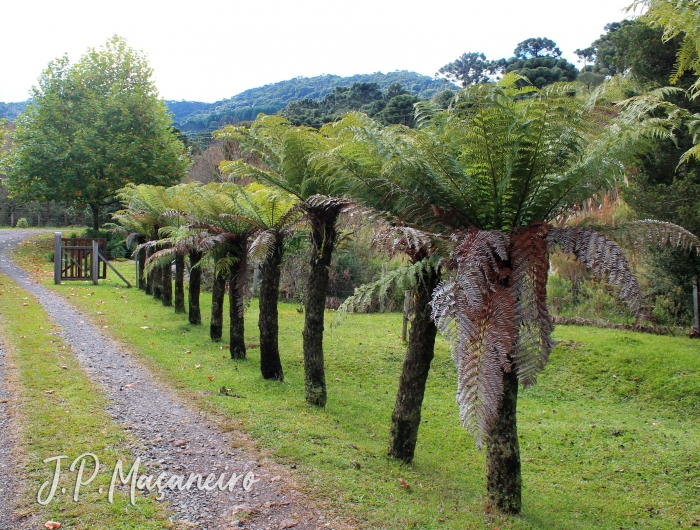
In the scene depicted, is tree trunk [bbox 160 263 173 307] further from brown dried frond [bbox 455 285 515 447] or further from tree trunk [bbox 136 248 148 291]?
brown dried frond [bbox 455 285 515 447]

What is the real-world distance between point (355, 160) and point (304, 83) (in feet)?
281

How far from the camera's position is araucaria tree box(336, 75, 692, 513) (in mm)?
3422

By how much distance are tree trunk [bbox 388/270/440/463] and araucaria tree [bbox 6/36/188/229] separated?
2089 centimetres

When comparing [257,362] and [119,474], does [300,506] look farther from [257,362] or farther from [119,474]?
[257,362]

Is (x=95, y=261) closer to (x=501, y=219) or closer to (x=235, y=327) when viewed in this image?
(x=235, y=327)

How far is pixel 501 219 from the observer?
426 cm

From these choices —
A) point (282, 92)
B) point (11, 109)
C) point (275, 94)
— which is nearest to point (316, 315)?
point (275, 94)

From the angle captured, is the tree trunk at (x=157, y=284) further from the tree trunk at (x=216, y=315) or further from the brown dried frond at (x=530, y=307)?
the brown dried frond at (x=530, y=307)

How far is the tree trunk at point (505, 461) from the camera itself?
4.42 meters

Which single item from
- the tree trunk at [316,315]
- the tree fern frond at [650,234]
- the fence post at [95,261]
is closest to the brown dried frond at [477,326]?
the tree fern frond at [650,234]

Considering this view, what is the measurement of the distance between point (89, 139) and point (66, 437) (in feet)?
70.4

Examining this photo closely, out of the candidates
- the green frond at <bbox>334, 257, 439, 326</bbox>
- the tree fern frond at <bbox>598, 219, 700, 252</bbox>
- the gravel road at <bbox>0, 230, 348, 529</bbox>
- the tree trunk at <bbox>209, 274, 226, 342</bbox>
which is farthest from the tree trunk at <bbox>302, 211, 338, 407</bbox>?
the tree trunk at <bbox>209, 274, 226, 342</bbox>

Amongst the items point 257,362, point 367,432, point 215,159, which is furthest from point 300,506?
point 215,159

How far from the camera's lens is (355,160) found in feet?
15.4
